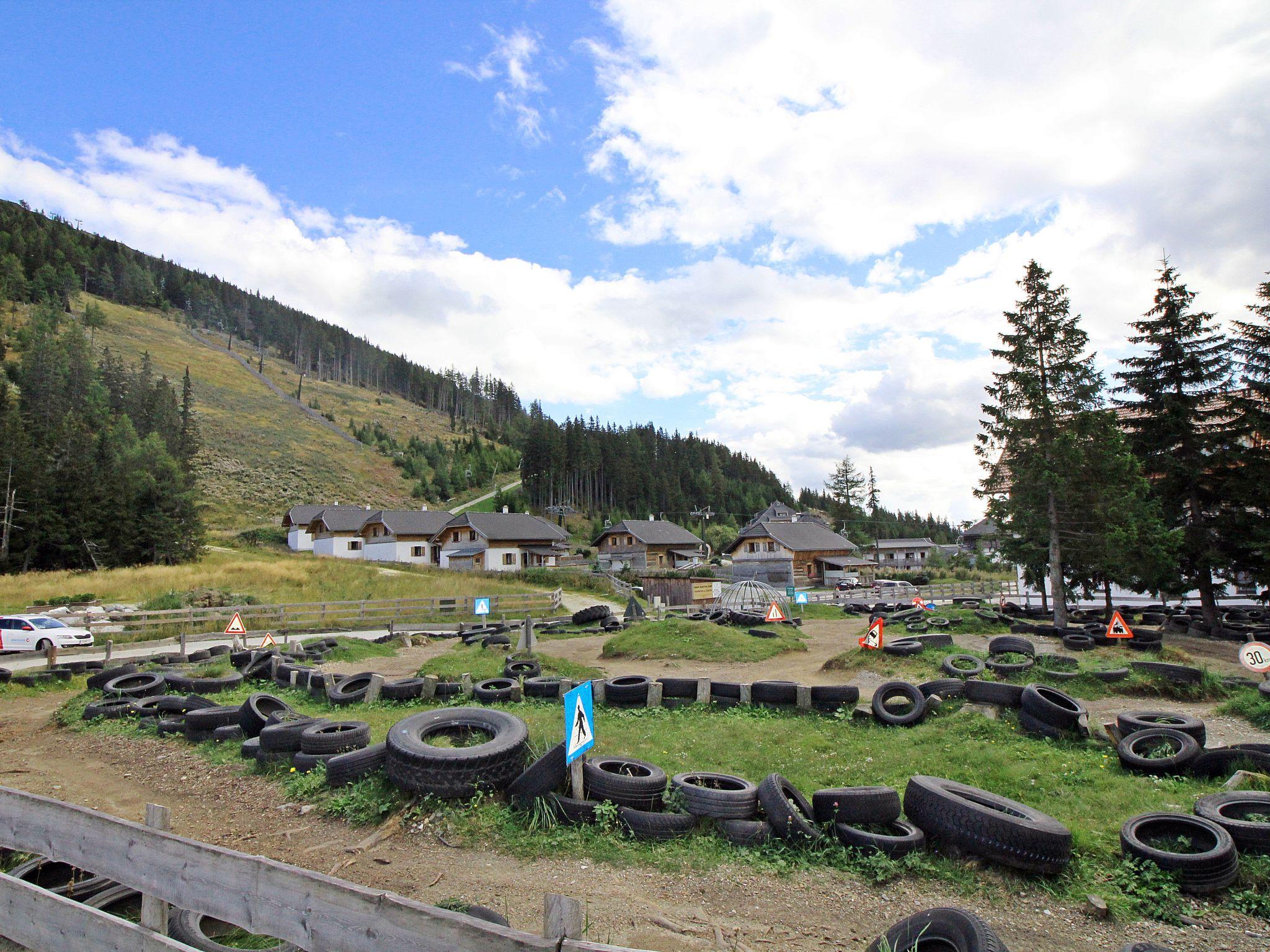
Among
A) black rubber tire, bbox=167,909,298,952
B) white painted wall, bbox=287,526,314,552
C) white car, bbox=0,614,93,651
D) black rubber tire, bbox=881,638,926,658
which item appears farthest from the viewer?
white painted wall, bbox=287,526,314,552

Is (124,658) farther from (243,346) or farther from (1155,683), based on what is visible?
(243,346)

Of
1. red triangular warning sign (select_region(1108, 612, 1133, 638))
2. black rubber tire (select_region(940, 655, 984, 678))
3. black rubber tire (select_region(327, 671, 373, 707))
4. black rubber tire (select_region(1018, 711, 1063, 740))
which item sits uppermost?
red triangular warning sign (select_region(1108, 612, 1133, 638))

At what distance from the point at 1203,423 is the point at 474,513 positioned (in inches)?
2091

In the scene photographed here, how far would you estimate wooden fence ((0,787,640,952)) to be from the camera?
2.63 meters

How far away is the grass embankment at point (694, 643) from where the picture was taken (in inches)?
800

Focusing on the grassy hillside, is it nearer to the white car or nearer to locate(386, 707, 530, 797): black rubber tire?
the white car

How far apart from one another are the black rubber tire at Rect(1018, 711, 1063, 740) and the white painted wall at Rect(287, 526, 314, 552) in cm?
7100

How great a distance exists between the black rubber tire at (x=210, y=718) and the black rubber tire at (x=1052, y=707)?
1223 centimetres

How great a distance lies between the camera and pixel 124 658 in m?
20.7


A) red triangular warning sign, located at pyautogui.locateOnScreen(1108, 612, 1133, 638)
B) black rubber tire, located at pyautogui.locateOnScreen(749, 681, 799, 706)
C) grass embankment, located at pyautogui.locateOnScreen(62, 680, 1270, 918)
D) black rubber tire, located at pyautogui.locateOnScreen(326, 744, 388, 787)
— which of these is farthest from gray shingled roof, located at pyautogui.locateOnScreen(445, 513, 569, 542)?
black rubber tire, located at pyautogui.locateOnScreen(326, 744, 388, 787)

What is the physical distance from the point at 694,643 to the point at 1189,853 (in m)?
15.9

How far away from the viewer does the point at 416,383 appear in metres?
174

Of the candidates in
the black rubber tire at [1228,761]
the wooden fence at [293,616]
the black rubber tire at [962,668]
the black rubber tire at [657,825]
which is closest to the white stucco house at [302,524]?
the wooden fence at [293,616]

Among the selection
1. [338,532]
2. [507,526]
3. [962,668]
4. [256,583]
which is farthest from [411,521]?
[962,668]
